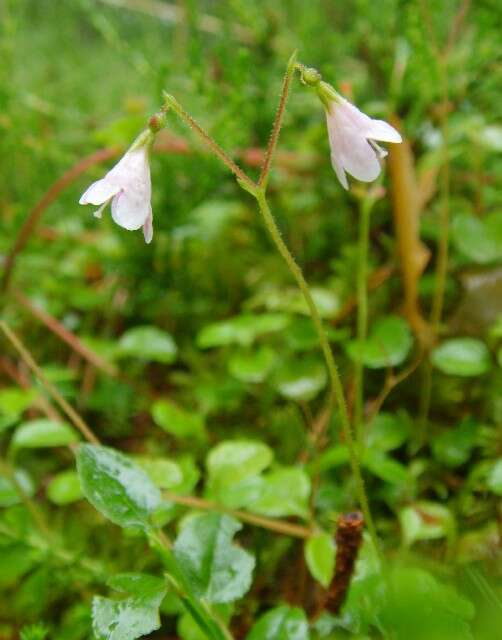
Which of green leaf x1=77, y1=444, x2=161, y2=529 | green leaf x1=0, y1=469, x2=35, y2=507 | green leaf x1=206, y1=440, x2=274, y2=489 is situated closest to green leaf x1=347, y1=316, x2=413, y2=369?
green leaf x1=206, y1=440, x2=274, y2=489

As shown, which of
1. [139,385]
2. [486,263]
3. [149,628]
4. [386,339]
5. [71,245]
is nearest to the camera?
[149,628]

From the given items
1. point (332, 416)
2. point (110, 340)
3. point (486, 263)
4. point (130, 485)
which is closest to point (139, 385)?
point (110, 340)

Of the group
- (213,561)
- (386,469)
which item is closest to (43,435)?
(213,561)

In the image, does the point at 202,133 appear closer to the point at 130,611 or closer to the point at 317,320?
the point at 317,320

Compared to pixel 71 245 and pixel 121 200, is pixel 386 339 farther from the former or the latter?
pixel 71 245

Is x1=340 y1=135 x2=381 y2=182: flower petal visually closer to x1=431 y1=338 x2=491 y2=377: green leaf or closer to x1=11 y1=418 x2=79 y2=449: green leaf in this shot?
x1=431 y1=338 x2=491 y2=377: green leaf

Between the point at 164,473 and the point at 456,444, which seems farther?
the point at 456,444
